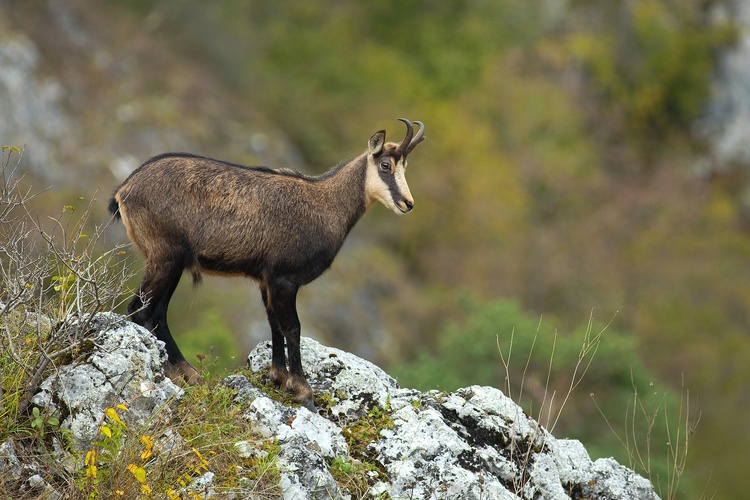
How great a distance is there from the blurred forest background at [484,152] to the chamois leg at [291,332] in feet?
45.2

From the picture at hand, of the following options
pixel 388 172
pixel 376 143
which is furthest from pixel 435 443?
pixel 376 143

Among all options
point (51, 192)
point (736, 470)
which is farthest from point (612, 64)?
point (51, 192)

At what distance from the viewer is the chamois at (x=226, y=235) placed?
929 cm

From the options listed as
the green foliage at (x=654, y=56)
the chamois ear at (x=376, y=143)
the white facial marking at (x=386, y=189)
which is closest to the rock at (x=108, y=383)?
the white facial marking at (x=386, y=189)

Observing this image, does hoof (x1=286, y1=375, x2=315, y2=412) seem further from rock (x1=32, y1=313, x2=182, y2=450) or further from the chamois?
rock (x1=32, y1=313, x2=182, y2=450)

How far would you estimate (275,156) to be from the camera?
4534 cm

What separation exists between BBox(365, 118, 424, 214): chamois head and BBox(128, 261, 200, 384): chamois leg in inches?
84.5

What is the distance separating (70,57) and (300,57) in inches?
678

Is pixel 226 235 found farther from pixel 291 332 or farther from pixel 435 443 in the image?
pixel 435 443

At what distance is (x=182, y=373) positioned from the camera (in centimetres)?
934

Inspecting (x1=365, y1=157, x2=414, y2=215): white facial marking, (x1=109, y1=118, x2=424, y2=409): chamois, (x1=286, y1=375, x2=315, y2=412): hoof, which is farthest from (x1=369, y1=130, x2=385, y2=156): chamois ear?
(x1=286, y1=375, x2=315, y2=412): hoof

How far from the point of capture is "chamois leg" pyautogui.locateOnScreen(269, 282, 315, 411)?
9125mm

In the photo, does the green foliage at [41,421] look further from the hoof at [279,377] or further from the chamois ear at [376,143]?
the chamois ear at [376,143]

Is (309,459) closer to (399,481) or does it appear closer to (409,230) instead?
(399,481)
